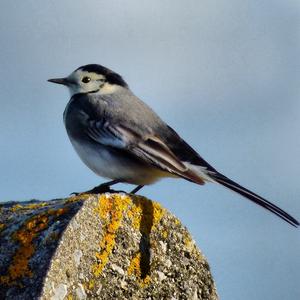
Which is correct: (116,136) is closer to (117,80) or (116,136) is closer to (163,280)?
(117,80)

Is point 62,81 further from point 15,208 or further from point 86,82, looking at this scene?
point 15,208

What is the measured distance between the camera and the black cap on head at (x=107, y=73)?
10.4 metres

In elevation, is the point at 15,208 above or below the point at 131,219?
above

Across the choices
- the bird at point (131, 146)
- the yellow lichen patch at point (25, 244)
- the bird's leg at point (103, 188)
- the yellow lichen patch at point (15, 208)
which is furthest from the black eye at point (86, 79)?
the yellow lichen patch at point (25, 244)

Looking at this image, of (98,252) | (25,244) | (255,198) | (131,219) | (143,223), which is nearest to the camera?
(25,244)

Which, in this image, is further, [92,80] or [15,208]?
[92,80]

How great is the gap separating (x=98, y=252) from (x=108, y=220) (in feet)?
0.81

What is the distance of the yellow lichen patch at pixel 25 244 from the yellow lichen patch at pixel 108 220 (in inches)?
14.5

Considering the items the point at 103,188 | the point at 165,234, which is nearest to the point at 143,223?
the point at 165,234

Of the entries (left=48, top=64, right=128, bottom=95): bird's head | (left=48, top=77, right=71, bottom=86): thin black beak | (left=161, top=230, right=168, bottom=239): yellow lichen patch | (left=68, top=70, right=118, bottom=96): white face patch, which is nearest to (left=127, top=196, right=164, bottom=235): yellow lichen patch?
(left=161, top=230, right=168, bottom=239): yellow lichen patch

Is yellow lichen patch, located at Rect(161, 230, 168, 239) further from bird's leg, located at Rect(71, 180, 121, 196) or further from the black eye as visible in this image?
the black eye

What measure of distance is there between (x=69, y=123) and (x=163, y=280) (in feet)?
13.4

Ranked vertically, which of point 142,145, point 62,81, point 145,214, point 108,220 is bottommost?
point 108,220

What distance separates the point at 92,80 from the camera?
416 inches
